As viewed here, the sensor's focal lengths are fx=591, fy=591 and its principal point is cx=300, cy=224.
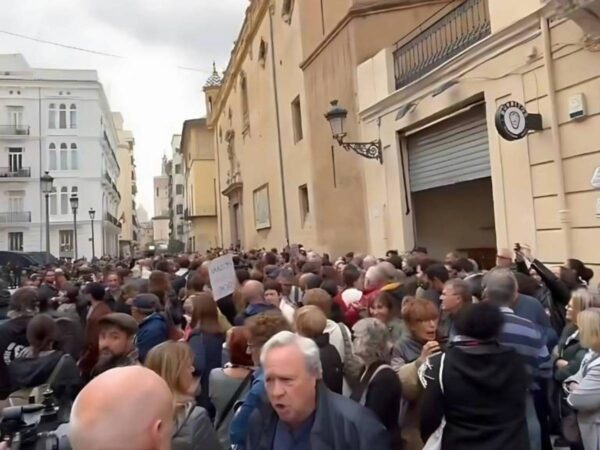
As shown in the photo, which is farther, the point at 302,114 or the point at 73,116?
the point at 73,116

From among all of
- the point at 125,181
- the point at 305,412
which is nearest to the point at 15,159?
the point at 125,181

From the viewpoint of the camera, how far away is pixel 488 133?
9.37 meters

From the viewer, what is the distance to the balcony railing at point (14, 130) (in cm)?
4878

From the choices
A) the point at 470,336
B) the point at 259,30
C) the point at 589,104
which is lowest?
the point at 470,336

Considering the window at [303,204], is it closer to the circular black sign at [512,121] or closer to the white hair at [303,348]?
the circular black sign at [512,121]

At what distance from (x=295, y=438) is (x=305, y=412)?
14 cm

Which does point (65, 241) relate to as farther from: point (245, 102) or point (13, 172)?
point (245, 102)

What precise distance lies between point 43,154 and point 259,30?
3178 cm

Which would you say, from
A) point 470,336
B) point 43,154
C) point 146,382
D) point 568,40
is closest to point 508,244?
point 568,40

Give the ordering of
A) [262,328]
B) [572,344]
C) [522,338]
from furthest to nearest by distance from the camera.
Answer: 1. [572,344]
2. [522,338]
3. [262,328]

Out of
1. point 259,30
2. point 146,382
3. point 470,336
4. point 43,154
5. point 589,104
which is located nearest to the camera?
point 146,382

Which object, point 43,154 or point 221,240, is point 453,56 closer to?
point 221,240

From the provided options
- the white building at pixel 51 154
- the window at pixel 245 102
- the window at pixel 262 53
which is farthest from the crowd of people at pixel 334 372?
the white building at pixel 51 154

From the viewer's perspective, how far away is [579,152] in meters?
7.44
